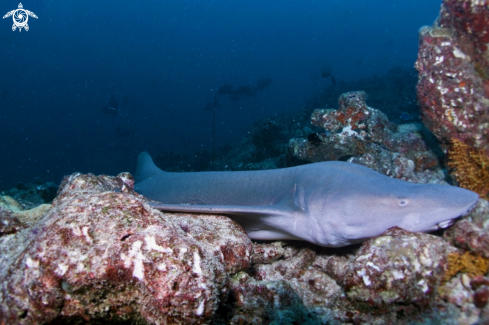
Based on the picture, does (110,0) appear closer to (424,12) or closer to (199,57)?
(199,57)

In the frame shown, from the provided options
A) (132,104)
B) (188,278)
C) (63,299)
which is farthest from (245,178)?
(132,104)

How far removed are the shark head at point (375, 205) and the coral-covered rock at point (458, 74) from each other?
1.77 meters

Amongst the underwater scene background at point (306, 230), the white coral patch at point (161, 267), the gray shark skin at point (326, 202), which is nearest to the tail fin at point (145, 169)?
the underwater scene background at point (306, 230)

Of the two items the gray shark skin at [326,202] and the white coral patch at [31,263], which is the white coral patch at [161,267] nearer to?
the white coral patch at [31,263]

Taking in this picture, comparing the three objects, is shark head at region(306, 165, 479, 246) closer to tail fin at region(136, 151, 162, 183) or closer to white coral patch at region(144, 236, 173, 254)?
white coral patch at region(144, 236, 173, 254)

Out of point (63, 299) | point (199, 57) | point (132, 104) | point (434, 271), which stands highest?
point (199, 57)

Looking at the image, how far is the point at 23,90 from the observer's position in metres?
141

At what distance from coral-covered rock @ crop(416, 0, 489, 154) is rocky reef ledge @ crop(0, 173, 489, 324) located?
173 centimetres

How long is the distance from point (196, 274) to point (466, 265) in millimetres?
2336

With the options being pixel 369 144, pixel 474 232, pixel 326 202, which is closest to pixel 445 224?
pixel 474 232

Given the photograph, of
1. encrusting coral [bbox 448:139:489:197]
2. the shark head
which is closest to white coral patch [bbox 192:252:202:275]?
the shark head

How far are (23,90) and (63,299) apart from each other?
190105mm

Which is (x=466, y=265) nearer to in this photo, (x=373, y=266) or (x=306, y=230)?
(x=373, y=266)

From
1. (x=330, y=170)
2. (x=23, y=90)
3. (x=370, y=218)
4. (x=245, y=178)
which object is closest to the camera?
(x=370, y=218)
